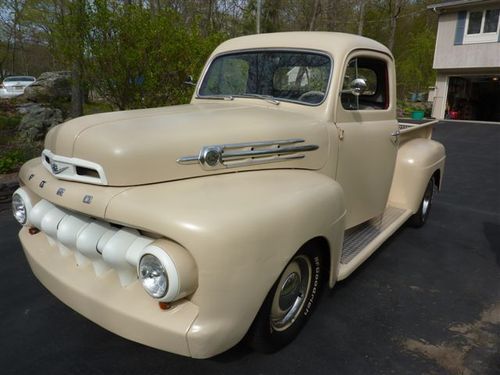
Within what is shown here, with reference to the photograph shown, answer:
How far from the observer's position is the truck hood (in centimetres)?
211

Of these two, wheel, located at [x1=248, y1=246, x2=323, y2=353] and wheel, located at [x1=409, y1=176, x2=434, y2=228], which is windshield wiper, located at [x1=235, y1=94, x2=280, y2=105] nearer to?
wheel, located at [x1=248, y1=246, x2=323, y2=353]

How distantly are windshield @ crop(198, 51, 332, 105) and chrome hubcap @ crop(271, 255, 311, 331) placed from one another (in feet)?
4.03

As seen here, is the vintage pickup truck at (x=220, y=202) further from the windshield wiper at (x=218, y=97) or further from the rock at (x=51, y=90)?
the rock at (x=51, y=90)

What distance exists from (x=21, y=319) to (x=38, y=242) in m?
0.57

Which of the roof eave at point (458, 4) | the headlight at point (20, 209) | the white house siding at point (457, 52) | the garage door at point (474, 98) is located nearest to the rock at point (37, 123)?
the headlight at point (20, 209)

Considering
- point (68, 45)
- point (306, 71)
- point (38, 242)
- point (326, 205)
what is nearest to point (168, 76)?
point (68, 45)

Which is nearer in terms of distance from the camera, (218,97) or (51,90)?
(218,97)

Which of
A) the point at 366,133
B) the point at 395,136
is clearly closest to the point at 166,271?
the point at 366,133

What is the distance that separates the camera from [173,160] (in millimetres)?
2180

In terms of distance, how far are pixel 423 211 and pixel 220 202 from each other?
11.0ft

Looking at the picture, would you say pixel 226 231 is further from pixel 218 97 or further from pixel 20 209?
pixel 218 97

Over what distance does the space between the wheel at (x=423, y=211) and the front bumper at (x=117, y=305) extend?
334 centimetres

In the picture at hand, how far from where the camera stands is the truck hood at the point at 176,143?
6.91ft

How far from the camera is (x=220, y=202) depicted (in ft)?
6.35
